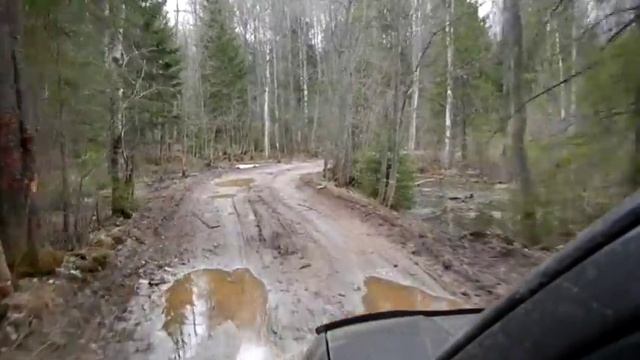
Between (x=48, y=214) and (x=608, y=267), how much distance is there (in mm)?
8558

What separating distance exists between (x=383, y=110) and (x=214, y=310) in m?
10.7

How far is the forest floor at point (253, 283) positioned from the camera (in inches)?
201

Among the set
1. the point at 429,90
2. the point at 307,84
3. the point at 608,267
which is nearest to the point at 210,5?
the point at 307,84

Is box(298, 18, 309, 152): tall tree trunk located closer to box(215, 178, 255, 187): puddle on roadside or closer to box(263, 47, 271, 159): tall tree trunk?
box(263, 47, 271, 159): tall tree trunk

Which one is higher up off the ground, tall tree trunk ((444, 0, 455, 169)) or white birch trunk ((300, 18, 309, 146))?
white birch trunk ((300, 18, 309, 146))

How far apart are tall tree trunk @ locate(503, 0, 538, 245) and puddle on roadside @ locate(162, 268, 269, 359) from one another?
4525mm

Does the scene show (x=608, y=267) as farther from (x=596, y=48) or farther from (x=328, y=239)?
(x=328, y=239)

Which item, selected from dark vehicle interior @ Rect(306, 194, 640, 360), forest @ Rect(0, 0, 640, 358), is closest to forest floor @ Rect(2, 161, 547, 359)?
forest @ Rect(0, 0, 640, 358)

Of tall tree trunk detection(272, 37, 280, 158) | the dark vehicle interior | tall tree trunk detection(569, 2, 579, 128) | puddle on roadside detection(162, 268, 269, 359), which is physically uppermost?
tall tree trunk detection(272, 37, 280, 158)

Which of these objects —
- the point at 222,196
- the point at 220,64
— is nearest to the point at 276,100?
the point at 220,64

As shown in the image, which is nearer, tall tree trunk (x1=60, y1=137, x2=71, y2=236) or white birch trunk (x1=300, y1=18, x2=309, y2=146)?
tall tree trunk (x1=60, y1=137, x2=71, y2=236)

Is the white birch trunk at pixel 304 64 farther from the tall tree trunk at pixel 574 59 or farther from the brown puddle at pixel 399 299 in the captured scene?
the brown puddle at pixel 399 299

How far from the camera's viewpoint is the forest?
20.4ft

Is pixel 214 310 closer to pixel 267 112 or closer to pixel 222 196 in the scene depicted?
pixel 222 196
